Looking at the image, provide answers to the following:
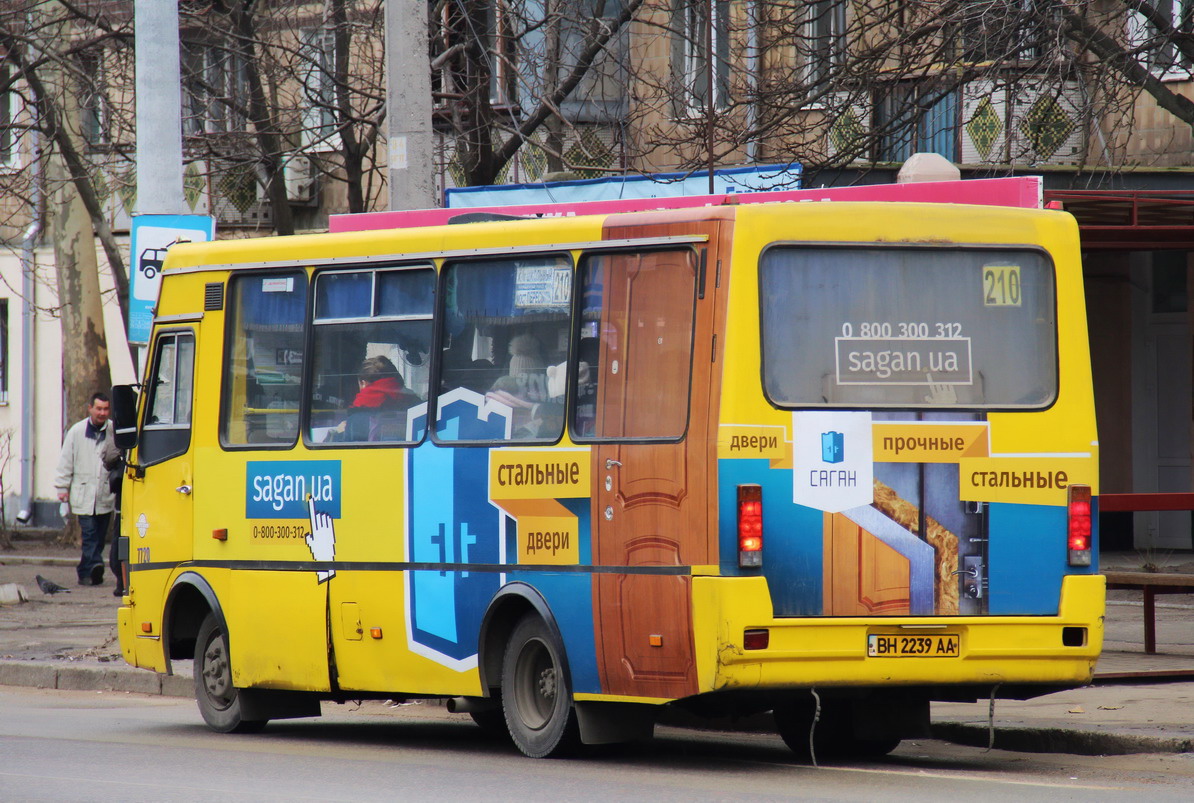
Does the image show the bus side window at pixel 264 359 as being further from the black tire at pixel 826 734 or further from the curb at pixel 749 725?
the black tire at pixel 826 734

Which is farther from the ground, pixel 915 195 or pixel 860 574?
pixel 915 195

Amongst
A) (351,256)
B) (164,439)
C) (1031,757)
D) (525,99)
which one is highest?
(525,99)

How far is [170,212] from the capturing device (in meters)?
14.4

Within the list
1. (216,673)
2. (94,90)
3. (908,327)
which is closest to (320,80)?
(94,90)

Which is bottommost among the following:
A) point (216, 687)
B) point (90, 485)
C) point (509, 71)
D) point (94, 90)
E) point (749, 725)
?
point (749, 725)

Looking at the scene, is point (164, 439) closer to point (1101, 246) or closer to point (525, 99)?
point (1101, 246)

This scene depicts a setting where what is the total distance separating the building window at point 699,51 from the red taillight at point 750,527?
8.74 metres

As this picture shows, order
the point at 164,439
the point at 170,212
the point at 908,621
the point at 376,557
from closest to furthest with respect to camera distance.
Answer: the point at 908,621, the point at 376,557, the point at 164,439, the point at 170,212

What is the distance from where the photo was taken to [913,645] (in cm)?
875

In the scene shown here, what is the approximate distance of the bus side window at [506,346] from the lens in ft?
31.2

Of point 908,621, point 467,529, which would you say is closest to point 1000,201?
point 908,621

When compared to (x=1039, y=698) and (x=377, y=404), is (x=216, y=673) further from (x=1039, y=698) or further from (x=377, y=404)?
(x=1039, y=698)

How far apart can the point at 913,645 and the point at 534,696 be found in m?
2.06

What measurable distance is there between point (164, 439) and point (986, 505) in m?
5.38
